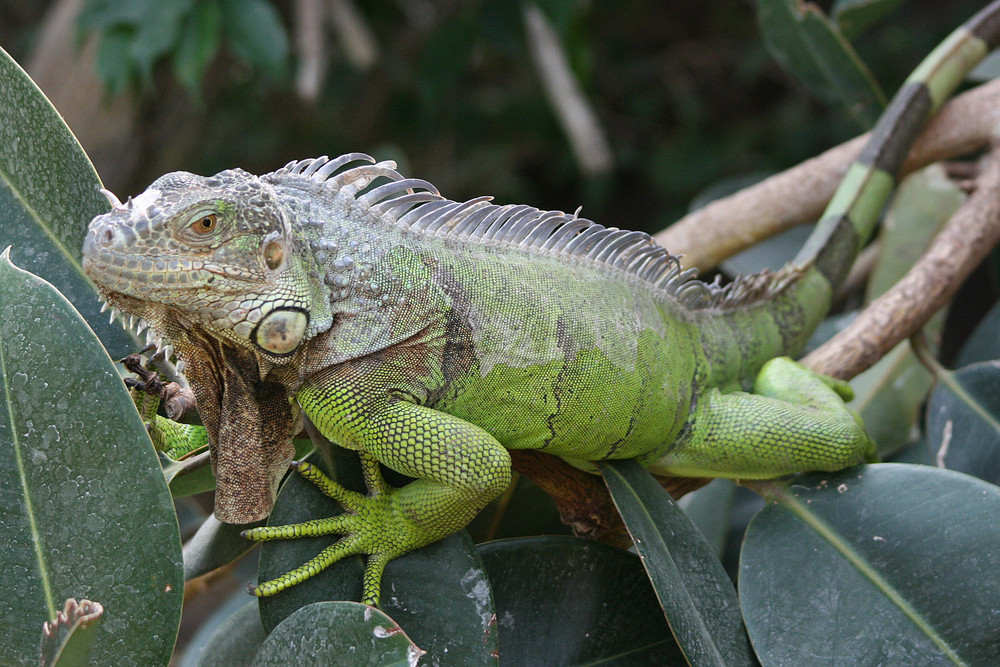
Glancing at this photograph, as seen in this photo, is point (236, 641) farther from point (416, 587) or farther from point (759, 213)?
point (759, 213)

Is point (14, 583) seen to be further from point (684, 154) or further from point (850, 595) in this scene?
point (684, 154)

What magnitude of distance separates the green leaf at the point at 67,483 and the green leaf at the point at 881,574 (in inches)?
39.7

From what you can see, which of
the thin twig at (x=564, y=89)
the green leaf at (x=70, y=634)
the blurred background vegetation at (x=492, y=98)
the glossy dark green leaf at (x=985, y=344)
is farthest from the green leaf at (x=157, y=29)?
the glossy dark green leaf at (x=985, y=344)

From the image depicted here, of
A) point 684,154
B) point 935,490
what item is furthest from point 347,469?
point 684,154

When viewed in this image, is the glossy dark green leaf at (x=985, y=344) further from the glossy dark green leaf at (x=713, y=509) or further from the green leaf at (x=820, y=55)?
the glossy dark green leaf at (x=713, y=509)

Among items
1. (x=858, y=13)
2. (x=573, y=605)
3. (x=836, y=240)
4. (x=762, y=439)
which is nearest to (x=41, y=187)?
(x=573, y=605)

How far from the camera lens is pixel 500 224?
1553mm

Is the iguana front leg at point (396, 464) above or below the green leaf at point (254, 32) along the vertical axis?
below

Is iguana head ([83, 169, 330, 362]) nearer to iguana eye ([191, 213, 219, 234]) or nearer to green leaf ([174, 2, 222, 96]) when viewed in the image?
iguana eye ([191, 213, 219, 234])

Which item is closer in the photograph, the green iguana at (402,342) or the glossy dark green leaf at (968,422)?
the green iguana at (402,342)

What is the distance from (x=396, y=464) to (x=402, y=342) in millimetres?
205

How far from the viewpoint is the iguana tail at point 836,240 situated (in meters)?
2.00

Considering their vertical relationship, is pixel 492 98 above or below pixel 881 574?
above

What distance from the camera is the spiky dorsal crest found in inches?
56.5
